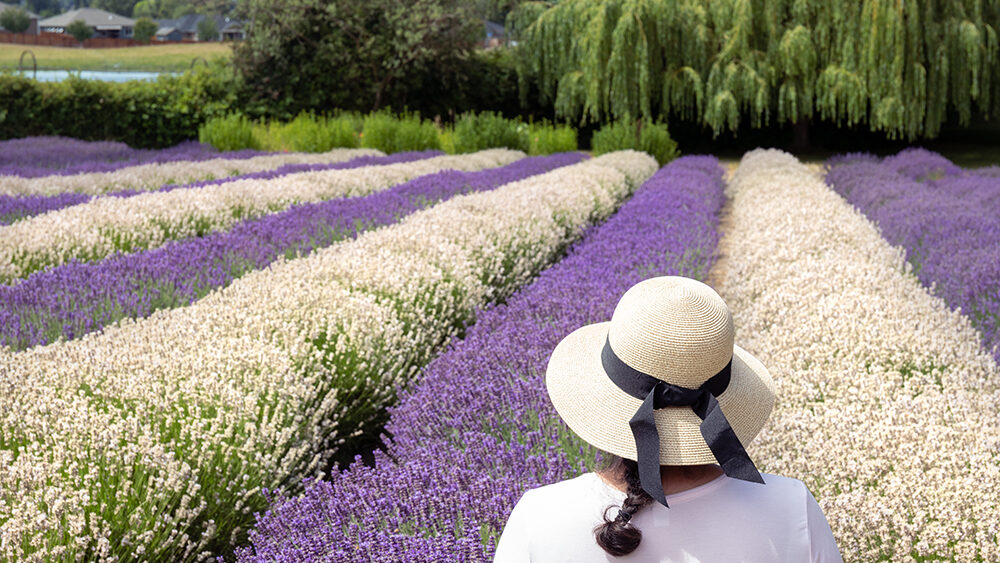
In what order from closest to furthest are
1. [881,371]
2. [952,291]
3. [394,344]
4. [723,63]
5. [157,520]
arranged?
[157,520]
[881,371]
[394,344]
[952,291]
[723,63]

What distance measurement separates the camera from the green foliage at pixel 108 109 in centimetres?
1681

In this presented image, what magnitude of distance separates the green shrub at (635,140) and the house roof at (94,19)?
77931 millimetres

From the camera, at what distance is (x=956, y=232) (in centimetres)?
641

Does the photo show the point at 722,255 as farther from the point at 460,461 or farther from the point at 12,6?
the point at 12,6

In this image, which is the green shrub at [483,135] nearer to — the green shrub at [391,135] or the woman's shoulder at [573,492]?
the green shrub at [391,135]

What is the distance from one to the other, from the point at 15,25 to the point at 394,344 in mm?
79667

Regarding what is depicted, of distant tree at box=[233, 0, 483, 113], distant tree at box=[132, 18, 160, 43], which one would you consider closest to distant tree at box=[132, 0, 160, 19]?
distant tree at box=[132, 18, 160, 43]

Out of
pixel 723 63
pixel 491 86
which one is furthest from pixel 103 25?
pixel 723 63

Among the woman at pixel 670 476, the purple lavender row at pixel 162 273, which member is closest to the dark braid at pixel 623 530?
the woman at pixel 670 476

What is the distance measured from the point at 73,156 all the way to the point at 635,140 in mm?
10593

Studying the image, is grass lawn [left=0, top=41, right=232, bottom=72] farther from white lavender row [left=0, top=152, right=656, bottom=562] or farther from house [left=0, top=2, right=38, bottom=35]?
white lavender row [left=0, top=152, right=656, bottom=562]

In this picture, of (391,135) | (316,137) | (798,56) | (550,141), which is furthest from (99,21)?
(798,56)

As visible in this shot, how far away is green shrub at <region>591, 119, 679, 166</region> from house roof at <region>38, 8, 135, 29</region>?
7793 cm

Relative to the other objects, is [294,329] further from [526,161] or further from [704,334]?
[526,161]
